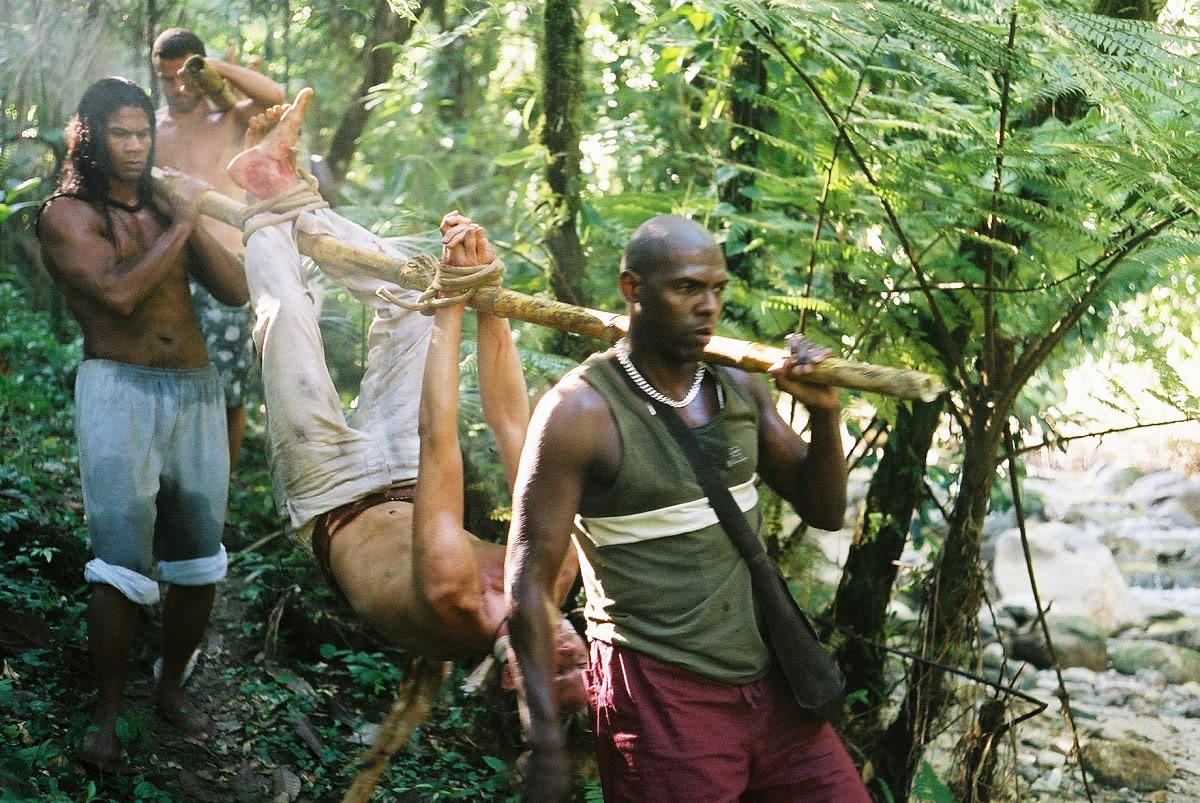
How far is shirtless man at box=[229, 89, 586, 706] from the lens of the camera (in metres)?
3.14

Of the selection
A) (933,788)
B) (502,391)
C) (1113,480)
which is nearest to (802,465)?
(502,391)

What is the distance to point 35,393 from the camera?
6504 millimetres

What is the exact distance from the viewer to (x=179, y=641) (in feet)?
14.7

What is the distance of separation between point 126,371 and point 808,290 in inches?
96.5

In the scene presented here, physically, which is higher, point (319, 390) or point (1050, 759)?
point (319, 390)

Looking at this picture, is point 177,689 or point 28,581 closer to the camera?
point 177,689

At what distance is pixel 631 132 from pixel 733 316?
155 centimetres

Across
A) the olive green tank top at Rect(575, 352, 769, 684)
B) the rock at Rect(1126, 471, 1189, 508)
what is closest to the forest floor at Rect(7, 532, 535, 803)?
the olive green tank top at Rect(575, 352, 769, 684)

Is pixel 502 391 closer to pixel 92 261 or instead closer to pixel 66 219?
pixel 92 261

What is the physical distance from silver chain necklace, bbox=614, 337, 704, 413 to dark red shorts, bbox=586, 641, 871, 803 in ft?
1.97

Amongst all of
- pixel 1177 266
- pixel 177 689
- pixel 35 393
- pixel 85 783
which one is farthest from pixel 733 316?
pixel 35 393

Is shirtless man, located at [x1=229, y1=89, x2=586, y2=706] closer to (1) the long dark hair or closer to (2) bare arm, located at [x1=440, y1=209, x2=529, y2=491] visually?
(2) bare arm, located at [x1=440, y1=209, x2=529, y2=491]

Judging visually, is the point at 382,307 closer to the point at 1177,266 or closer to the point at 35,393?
the point at 1177,266

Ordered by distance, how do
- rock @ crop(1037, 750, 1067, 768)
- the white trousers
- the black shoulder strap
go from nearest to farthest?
1. the black shoulder strap
2. the white trousers
3. rock @ crop(1037, 750, 1067, 768)
